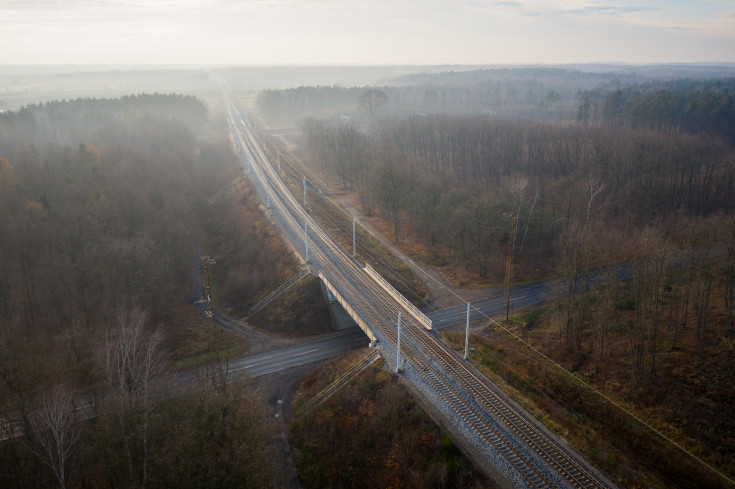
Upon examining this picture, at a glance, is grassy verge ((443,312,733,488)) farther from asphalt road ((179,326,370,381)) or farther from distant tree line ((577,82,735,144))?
distant tree line ((577,82,735,144))

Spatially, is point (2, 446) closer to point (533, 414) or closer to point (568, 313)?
point (533, 414)

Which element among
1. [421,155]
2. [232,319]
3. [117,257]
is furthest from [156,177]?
[421,155]

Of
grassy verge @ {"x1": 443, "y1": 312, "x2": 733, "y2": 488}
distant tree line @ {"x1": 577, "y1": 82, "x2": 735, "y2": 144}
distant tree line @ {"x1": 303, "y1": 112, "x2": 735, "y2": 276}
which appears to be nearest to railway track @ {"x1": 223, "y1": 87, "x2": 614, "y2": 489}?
grassy verge @ {"x1": 443, "y1": 312, "x2": 733, "y2": 488}

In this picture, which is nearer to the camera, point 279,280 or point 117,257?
point 117,257

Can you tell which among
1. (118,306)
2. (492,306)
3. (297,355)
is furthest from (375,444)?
(118,306)

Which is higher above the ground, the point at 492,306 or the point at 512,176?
the point at 512,176

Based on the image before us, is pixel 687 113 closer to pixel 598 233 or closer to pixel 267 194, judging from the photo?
pixel 598 233
